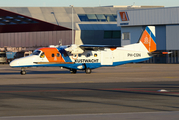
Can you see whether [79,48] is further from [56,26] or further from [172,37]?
[56,26]

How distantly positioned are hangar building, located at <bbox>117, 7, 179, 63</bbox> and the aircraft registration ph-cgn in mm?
26764

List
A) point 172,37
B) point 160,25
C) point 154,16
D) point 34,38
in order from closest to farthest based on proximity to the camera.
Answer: point 172,37
point 154,16
point 160,25
point 34,38

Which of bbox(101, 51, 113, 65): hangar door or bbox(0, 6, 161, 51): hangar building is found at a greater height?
bbox(0, 6, 161, 51): hangar building

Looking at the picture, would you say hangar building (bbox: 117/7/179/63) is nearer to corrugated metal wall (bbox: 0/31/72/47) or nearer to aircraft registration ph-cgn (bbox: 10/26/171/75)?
corrugated metal wall (bbox: 0/31/72/47)

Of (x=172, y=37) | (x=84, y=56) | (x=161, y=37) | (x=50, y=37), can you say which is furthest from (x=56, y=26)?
(x=84, y=56)

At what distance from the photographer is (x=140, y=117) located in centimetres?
922

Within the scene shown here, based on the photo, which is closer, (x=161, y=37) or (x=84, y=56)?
(x=84, y=56)

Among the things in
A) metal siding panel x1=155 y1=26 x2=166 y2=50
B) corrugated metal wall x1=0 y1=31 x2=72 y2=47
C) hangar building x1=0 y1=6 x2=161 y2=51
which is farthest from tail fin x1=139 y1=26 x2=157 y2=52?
corrugated metal wall x1=0 y1=31 x2=72 y2=47

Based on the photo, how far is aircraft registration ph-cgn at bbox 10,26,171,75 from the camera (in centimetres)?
3209

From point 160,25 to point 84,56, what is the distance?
33789 millimetres

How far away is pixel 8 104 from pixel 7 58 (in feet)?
179

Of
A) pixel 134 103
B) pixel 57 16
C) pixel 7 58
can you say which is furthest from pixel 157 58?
pixel 134 103

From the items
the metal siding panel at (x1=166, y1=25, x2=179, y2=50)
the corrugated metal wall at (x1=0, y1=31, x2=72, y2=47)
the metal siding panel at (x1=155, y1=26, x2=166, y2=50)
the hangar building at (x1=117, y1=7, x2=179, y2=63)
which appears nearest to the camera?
the hangar building at (x1=117, y1=7, x2=179, y2=63)

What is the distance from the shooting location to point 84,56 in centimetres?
3384
